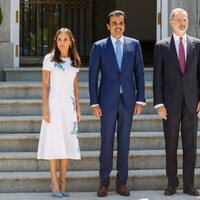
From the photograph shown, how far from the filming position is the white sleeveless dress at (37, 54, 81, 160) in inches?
251

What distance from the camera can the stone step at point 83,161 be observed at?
23.1ft

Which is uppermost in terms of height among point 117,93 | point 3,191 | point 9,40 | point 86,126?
point 9,40

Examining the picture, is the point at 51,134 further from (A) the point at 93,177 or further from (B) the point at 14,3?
(B) the point at 14,3

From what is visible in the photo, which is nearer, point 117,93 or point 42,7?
point 117,93

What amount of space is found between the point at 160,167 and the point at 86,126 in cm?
110

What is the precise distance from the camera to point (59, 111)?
252 inches

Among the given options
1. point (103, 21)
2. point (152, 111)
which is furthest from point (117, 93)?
point (103, 21)

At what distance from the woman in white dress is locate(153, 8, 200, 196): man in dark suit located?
87cm

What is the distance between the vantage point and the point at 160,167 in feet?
23.6

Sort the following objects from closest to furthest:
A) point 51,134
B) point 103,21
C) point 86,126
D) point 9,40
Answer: point 51,134
point 86,126
point 9,40
point 103,21

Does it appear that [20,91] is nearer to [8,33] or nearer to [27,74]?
[27,74]

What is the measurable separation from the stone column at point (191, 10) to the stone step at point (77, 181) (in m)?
3.22

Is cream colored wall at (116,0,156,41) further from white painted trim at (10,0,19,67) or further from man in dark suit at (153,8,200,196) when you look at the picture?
man in dark suit at (153,8,200,196)

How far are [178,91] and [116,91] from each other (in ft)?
2.05
